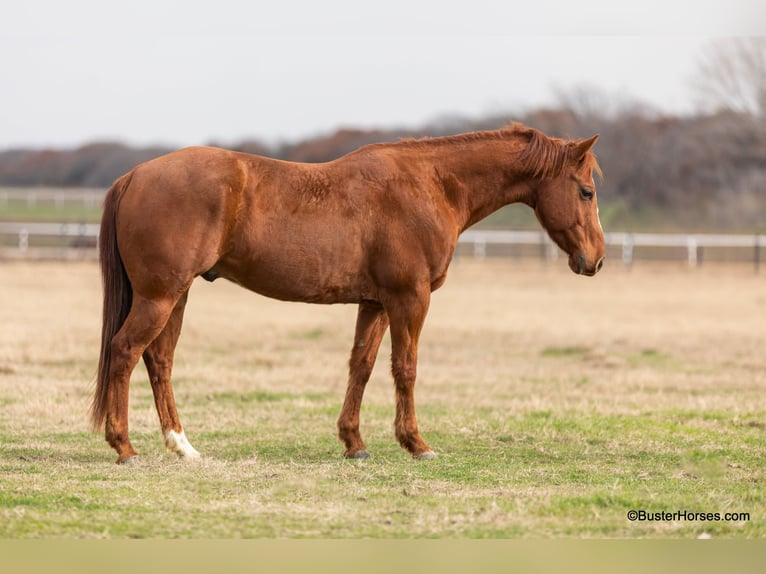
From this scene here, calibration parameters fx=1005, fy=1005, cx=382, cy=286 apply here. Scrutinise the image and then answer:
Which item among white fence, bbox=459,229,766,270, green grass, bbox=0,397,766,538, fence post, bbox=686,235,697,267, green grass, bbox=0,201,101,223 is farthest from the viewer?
green grass, bbox=0,201,101,223

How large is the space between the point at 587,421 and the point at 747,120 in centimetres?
4447

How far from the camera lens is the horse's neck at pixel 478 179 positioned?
7.84 m

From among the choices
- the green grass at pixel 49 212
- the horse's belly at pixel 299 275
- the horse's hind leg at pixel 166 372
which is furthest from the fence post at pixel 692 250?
the horse's hind leg at pixel 166 372

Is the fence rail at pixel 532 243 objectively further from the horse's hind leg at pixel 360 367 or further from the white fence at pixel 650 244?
the horse's hind leg at pixel 360 367

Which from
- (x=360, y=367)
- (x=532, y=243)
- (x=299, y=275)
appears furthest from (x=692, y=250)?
(x=299, y=275)

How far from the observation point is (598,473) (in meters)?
6.91

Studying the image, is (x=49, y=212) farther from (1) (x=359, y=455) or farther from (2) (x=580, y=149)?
(2) (x=580, y=149)

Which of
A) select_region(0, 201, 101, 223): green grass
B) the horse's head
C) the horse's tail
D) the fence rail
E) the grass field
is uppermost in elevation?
the horse's head

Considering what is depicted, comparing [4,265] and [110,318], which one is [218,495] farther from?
[4,265]

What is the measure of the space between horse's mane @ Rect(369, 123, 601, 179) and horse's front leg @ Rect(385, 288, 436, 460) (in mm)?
1274

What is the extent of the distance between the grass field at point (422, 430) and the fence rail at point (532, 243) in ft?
Result: 37.0

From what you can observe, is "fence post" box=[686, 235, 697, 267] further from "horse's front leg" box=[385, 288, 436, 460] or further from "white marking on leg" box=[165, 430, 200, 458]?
"white marking on leg" box=[165, 430, 200, 458]

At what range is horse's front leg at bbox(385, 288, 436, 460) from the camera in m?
7.45

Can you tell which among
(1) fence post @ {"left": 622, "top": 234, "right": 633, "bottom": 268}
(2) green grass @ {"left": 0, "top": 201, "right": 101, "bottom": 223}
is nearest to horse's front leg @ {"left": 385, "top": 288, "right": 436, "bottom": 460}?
(1) fence post @ {"left": 622, "top": 234, "right": 633, "bottom": 268}
